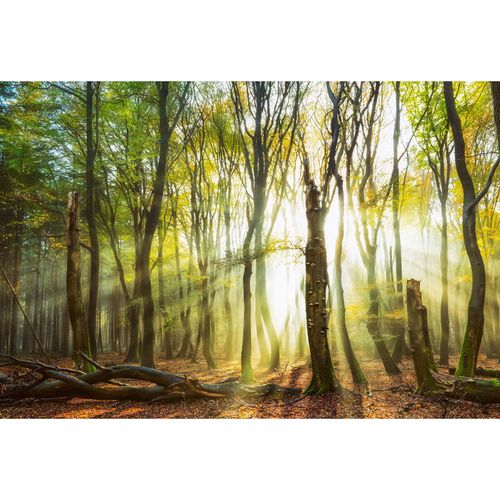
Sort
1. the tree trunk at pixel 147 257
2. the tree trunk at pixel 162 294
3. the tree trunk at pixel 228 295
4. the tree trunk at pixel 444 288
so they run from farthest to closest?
the tree trunk at pixel 228 295, the tree trunk at pixel 444 288, the tree trunk at pixel 162 294, the tree trunk at pixel 147 257

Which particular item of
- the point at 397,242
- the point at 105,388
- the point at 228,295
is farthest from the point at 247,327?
the point at 397,242

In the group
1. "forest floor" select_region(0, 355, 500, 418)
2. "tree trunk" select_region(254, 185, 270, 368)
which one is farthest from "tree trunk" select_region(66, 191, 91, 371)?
"tree trunk" select_region(254, 185, 270, 368)

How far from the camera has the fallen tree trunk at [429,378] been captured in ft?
14.3

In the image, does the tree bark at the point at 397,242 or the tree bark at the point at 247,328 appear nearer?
the tree bark at the point at 247,328

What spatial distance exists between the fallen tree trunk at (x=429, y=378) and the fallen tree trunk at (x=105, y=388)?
7.56 ft

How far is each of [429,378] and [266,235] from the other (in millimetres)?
3635

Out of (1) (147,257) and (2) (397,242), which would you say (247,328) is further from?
(2) (397,242)

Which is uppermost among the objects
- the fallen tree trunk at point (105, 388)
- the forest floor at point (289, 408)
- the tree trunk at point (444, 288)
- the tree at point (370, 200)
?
the tree at point (370, 200)

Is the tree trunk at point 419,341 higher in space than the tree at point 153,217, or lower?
lower

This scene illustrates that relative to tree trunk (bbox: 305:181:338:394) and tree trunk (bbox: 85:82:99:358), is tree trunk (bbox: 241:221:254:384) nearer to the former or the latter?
tree trunk (bbox: 305:181:338:394)

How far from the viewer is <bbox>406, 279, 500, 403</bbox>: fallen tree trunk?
437 cm

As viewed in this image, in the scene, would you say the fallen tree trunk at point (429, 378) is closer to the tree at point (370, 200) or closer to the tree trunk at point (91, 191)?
the tree at point (370, 200)

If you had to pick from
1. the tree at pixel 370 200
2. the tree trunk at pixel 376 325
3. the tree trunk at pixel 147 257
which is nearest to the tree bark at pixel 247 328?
the tree trunk at pixel 147 257
